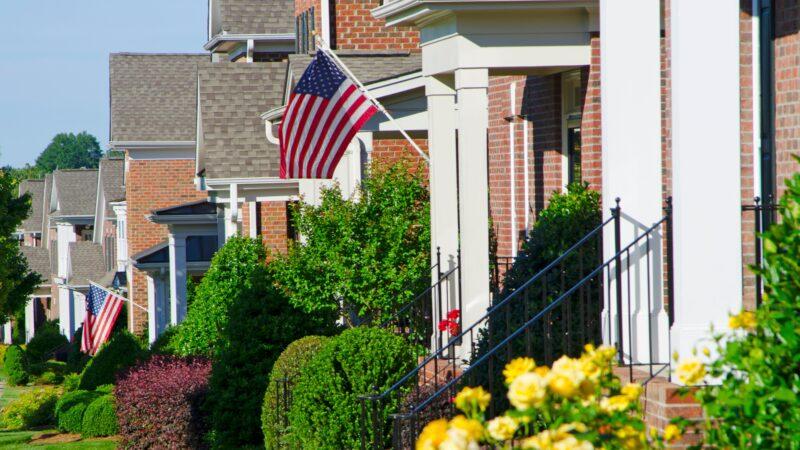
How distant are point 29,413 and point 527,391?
27.7m

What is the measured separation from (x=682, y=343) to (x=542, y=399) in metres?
3.20

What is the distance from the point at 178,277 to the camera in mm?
33000

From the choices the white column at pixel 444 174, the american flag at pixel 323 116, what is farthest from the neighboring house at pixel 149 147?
the white column at pixel 444 174

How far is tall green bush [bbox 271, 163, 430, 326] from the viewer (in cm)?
1697

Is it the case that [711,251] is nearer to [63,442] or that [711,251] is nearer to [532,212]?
[532,212]

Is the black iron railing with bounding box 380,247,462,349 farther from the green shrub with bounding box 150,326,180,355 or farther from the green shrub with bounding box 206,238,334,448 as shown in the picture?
the green shrub with bounding box 150,326,180,355

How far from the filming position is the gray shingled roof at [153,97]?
40875 mm

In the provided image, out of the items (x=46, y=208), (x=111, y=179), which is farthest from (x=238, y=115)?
(x=46, y=208)

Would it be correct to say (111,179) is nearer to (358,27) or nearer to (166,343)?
(166,343)

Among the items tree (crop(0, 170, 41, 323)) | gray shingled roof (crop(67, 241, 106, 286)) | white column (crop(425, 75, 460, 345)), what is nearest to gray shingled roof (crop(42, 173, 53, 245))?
gray shingled roof (crop(67, 241, 106, 286))

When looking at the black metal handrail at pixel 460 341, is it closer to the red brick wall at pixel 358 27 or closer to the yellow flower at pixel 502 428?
the yellow flower at pixel 502 428

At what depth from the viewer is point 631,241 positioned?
9.19 metres

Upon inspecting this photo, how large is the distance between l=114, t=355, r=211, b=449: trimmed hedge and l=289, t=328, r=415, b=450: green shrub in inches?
268

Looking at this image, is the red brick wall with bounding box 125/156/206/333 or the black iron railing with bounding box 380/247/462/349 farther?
the red brick wall with bounding box 125/156/206/333
